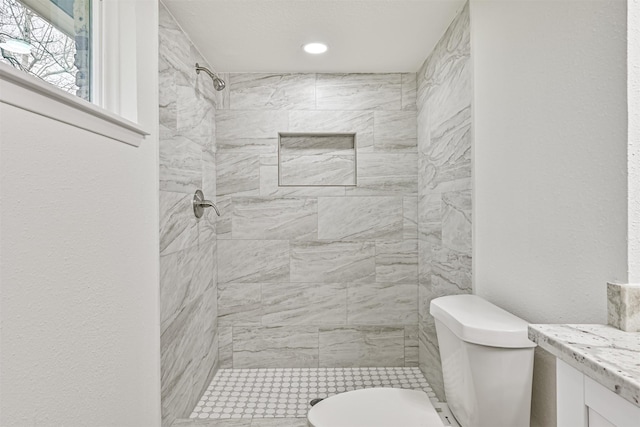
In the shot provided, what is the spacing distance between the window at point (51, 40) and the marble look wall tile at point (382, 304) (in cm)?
198

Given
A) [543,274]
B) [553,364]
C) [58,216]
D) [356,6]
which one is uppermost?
[356,6]

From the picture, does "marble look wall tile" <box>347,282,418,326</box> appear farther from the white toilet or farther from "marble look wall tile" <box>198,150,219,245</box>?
the white toilet

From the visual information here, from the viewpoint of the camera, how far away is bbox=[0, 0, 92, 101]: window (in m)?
0.99

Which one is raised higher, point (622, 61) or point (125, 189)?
point (622, 61)

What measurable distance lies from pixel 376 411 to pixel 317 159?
67.6 inches

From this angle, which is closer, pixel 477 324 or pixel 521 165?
pixel 477 324

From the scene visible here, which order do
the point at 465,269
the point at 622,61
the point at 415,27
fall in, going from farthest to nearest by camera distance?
the point at 415,27 → the point at 465,269 → the point at 622,61

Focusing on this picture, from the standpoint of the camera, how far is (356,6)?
6.04 ft

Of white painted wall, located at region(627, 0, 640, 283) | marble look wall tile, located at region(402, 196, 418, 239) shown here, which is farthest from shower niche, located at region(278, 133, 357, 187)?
white painted wall, located at region(627, 0, 640, 283)

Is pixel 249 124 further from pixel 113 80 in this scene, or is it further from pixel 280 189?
pixel 113 80

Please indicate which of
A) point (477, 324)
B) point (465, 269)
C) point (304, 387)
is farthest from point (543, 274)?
point (304, 387)

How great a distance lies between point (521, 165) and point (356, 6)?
1068 millimetres

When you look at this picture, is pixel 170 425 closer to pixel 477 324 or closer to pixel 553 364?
pixel 477 324

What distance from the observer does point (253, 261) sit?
106 inches
